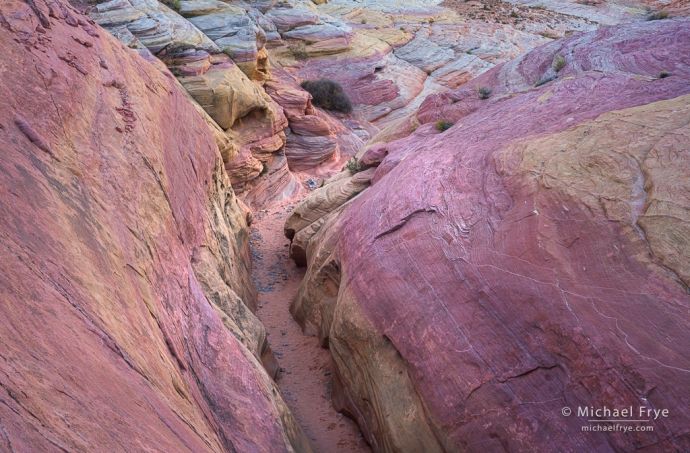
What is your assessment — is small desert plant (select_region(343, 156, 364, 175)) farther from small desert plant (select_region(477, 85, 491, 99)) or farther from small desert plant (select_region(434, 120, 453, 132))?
small desert plant (select_region(477, 85, 491, 99))

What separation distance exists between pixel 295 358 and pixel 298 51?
19081mm

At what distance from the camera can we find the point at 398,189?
7992 millimetres

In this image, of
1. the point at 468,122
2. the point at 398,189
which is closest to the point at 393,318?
the point at 398,189

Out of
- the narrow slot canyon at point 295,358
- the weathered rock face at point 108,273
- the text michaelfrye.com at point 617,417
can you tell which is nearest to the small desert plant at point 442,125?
the narrow slot canyon at point 295,358

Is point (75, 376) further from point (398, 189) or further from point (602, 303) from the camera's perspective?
point (398, 189)

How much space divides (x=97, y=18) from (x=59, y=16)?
29.7 ft

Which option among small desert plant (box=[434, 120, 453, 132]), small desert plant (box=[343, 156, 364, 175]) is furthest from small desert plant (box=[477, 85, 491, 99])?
small desert plant (box=[343, 156, 364, 175])

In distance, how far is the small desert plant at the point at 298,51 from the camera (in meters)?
24.8

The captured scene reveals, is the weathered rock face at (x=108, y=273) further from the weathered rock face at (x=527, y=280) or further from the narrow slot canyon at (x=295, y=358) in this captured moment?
the weathered rock face at (x=527, y=280)

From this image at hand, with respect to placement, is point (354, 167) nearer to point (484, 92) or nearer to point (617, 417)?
point (484, 92)

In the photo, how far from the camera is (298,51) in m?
24.8

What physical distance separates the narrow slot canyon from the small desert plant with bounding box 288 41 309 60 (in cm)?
1343

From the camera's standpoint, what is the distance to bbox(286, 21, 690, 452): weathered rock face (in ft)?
15.6

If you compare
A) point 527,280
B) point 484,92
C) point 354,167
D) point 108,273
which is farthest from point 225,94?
point 527,280
